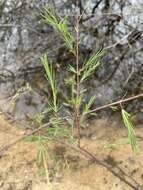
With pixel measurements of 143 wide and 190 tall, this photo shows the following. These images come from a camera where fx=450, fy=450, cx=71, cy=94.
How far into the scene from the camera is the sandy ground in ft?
7.47

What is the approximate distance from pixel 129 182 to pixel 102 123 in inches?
20.8

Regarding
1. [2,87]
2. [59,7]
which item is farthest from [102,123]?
[59,7]

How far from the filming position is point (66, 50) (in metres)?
3.08

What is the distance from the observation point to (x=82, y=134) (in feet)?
8.58

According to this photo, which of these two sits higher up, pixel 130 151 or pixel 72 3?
pixel 72 3

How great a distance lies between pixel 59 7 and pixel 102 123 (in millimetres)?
1047

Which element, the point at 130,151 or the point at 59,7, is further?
the point at 59,7

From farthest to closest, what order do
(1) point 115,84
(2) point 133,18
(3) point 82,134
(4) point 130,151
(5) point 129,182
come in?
1. (2) point 133,18
2. (1) point 115,84
3. (3) point 82,134
4. (4) point 130,151
5. (5) point 129,182

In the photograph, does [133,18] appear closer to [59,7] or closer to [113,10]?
[113,10]

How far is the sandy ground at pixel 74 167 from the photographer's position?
2275 millimetres

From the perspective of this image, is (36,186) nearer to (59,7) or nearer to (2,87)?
(2,87)

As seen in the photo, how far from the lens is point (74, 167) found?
2.34m

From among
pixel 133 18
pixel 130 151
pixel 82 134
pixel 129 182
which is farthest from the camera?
pixel 133 18

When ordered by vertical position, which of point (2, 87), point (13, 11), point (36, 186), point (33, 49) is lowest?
point (36, 186)
